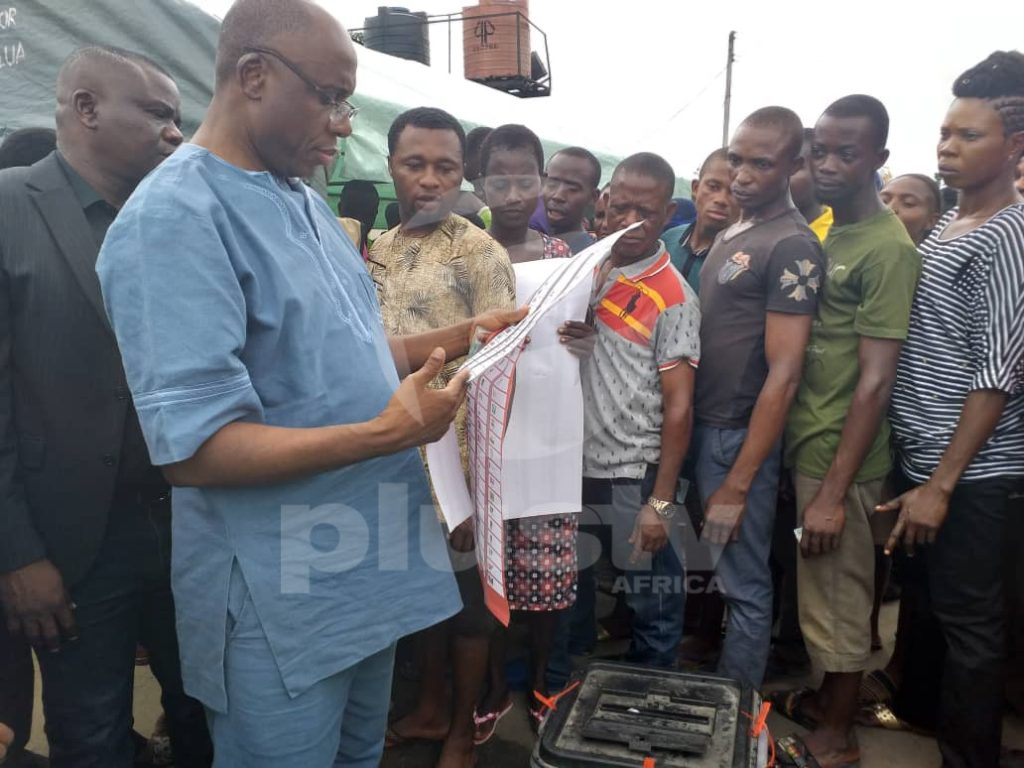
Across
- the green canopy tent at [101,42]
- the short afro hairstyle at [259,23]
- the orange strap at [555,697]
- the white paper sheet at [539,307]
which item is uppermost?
the green canopy tent at [101,42]

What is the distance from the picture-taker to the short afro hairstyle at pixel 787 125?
2195 millimetres

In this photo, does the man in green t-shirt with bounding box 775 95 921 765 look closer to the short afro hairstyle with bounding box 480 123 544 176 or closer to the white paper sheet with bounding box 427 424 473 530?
the short afro hairstyle with bounding box 480 123 544 176

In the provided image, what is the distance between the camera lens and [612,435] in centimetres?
222

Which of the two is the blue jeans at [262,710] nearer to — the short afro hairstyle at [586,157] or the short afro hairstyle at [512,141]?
the short afro hairstyle at [512,141]

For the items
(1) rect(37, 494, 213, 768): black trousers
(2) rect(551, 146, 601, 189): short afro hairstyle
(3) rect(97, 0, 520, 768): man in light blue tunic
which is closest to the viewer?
(3) rect(97, 0, 520, 768): man in light blue tunic

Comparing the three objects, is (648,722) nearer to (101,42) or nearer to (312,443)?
(312,443)

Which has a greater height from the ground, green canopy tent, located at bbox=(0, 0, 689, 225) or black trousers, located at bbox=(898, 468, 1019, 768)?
green canopy tent, located at bbox=(0, 0, 689, 225)

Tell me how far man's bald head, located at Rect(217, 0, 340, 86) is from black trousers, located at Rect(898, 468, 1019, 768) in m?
1.91

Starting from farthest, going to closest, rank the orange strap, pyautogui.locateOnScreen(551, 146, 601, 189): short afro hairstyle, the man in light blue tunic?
pyautogui.locateOnScreen(551, 146, 601, 189): short afro hairstyle < the orange strap < the man in light blue tunic

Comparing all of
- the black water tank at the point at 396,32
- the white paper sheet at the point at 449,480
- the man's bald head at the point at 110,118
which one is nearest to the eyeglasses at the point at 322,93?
the white paper sheet at the point at 449,480

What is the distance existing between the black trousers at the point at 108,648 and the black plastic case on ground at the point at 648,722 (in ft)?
3.16

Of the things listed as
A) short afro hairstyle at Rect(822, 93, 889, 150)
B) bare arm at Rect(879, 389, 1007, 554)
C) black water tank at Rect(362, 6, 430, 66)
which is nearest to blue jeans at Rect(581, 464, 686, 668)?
bare arm at Rect(879, 389, 1007, 554)

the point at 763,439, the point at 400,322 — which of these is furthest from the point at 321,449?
the point at 763,439

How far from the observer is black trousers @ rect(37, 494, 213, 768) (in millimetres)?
1614
